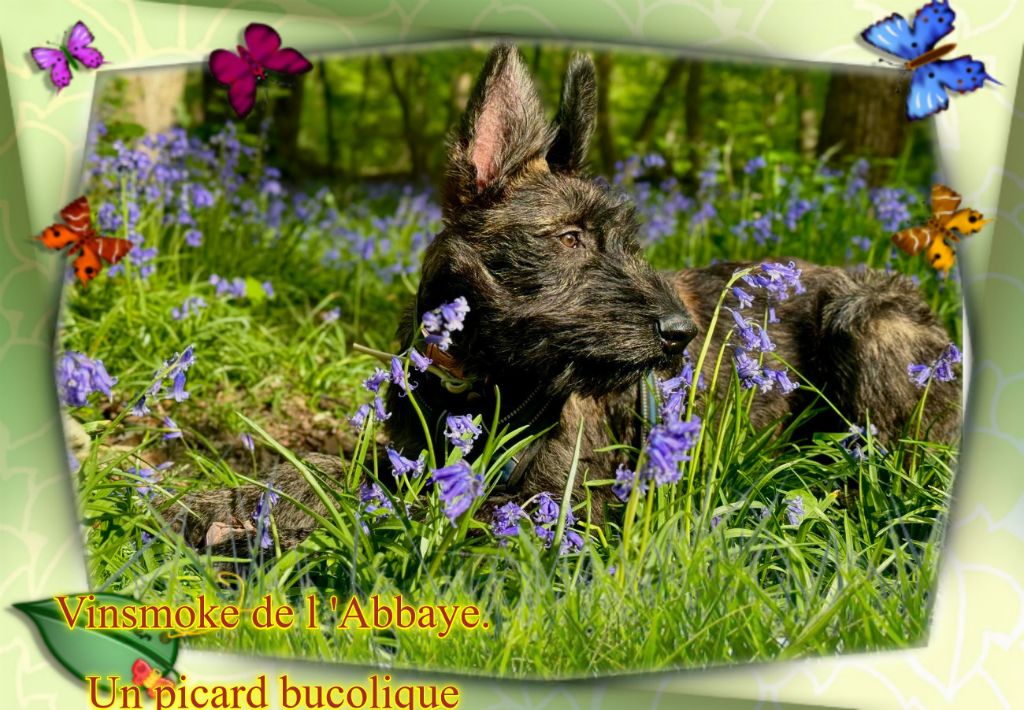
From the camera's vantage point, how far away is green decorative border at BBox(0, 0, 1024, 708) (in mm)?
2842

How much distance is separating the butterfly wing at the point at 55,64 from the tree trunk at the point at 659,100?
8.89 m

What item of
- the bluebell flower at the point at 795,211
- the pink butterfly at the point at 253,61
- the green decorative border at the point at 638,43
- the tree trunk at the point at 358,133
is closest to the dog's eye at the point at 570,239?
the green decorative border at the point at 638,43

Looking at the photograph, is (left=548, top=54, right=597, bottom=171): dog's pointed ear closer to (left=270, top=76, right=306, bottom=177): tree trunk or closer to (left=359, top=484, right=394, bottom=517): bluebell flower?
(left=359, top=484, right=394, bottom=517): bluebell flower

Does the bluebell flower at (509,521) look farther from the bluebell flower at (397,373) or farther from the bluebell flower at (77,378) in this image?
the bluebell flower at (77,378)

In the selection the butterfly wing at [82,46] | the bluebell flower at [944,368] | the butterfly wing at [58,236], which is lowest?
the bluebell flower at [944,368]

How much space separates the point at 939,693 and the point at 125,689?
2.26 meters

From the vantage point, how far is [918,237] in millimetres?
3150

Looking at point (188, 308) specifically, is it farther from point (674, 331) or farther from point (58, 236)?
point (674, 331)

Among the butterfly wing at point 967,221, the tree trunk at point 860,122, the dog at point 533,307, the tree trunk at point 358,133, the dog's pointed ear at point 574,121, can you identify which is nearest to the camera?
the butterfly wing at point 967,221

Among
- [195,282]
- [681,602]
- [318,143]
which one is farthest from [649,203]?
[318,143]

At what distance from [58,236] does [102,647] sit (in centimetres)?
122

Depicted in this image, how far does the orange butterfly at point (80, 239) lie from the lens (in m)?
3.09

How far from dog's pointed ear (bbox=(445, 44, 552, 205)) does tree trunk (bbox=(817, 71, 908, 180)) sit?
458 cm

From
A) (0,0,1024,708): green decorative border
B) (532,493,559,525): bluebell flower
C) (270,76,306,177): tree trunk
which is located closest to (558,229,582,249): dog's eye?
(0,0,1024,708): green decorative border
